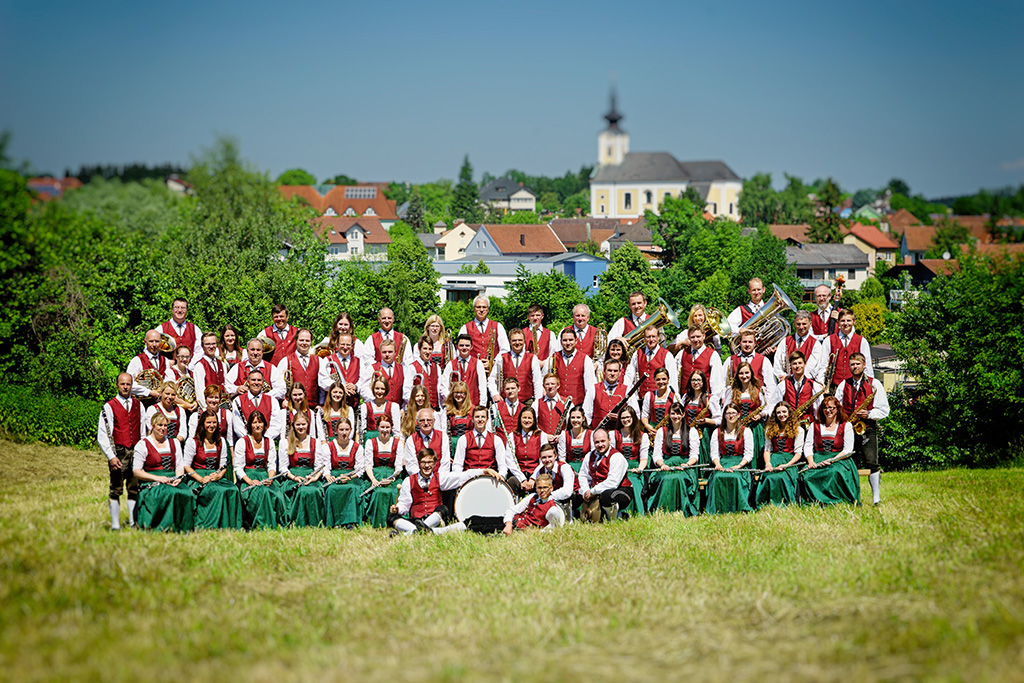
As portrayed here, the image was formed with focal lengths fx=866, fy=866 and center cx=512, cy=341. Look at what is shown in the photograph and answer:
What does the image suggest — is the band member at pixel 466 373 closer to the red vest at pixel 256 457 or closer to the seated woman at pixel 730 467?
the red vest at pixel 256 457

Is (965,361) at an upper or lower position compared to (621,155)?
lower

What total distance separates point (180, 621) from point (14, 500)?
21.8 feet

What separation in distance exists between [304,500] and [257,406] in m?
1.18

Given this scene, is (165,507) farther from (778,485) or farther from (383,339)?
(778,485)

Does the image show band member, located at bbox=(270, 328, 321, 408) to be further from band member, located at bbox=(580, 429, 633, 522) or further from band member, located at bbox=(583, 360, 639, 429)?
band member, located at bbox=(580, 429, 633, 522)

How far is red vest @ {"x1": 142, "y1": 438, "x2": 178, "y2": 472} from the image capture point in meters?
9.17

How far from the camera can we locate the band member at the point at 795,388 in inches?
395

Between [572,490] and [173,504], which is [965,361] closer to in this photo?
[572,490]

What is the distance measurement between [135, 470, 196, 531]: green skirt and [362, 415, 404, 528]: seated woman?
188 centimetres

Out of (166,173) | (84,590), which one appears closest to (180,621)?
(84,590)

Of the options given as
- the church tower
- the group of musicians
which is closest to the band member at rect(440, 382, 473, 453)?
the group of musicians

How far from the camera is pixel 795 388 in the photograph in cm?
1014

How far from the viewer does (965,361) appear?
27.1m

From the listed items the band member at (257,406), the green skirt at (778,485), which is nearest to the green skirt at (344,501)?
the band member at (257,406)
